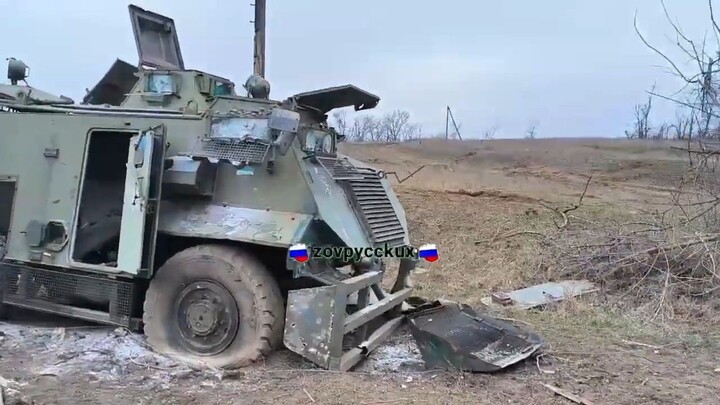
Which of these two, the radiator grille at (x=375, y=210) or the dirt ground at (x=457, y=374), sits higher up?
the radiator grille at (x=375, y=210)

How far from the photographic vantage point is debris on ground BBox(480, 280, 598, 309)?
8.13 meters

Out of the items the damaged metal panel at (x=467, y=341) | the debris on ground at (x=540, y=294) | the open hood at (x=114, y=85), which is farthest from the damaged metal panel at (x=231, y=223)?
the debris on ground at (x=540, y=294)

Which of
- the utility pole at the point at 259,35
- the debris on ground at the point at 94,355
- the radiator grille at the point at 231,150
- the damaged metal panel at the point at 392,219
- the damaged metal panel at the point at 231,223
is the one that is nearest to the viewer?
the debris on ground at the point at 94,355

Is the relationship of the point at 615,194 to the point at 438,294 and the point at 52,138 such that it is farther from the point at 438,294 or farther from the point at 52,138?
the point at 52,138

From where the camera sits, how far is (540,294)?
839cm

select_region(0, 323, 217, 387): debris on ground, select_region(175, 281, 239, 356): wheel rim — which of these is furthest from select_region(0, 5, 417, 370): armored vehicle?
select_region(0, 323, 217, 387): debris on ground

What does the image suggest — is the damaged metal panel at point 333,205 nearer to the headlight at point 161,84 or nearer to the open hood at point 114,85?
the headlight at point 161,84

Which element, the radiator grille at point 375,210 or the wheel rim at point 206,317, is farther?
the radiator grille at point 375,210

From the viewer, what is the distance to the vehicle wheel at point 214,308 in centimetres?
501

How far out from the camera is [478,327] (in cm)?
570

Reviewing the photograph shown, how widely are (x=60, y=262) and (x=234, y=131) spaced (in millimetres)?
1812

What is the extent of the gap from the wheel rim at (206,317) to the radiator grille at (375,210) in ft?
4.29

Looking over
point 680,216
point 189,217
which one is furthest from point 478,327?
point 680,216

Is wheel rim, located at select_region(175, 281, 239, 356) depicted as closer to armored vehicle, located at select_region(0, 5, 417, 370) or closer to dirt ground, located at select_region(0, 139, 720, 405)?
armored vehicle, located at select_region(0, 5, 417, 370)
